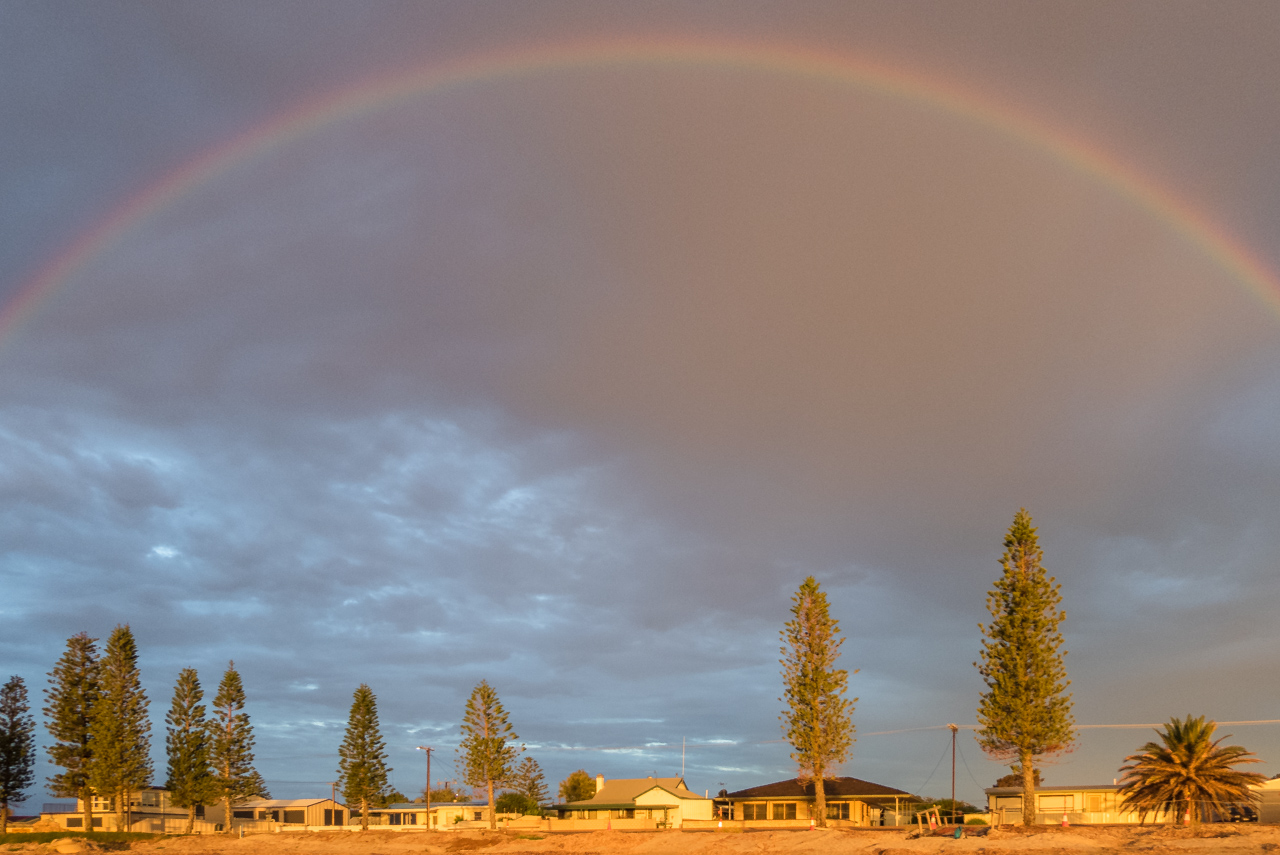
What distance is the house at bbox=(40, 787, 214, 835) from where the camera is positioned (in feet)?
310

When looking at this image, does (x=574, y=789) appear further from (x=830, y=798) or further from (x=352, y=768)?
(x=830, y=798)

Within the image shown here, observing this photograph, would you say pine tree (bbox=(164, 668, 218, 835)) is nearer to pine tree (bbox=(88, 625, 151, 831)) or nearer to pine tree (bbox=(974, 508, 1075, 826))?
pine tree (bbox=(88, 625, 151, 831))

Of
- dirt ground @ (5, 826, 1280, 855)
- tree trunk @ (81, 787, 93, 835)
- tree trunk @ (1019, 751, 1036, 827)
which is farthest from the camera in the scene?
tree trunk @ (81, 787, 93, 835)

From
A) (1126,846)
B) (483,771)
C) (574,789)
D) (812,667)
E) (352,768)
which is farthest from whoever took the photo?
(574,789)

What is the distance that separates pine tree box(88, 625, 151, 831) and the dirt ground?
9.91 meters

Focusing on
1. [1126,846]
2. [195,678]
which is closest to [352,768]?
[195,678]

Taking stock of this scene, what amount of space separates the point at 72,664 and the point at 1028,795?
262 ft

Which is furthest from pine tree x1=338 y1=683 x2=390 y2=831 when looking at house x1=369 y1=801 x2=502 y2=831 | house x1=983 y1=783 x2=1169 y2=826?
house x1=983 y1=783 x2=1169 y2=826

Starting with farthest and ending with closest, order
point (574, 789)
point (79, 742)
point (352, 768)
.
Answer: point (574, 789)
point (352, 768)
point (79, 742)

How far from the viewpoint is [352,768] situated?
94.3 m

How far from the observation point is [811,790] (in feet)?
293

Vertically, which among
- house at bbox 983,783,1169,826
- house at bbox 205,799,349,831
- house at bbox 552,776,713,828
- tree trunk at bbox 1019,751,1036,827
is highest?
tree trunk at bbox 1019,751,1036,827

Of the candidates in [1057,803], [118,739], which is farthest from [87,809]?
[1057,803]

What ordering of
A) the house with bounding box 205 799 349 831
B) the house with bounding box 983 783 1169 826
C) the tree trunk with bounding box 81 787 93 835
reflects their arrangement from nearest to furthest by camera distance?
1. the house with bounding box 983 783 1169 826
2. the tree trunk with bounding box 81 787 93 835
3. the house with bounding box 205 799 349 831
